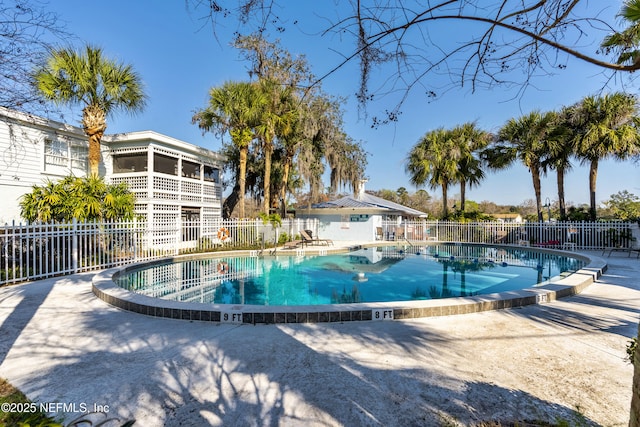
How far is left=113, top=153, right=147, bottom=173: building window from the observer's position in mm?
16336

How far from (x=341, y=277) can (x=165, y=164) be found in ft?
43.0

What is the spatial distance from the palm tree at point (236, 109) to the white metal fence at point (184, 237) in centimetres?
223

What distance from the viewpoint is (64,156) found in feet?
46.1

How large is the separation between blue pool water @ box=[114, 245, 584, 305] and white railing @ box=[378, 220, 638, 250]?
10.2ft

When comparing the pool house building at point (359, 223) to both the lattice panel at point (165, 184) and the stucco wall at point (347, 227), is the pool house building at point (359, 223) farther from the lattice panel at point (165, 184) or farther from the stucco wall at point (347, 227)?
the lattice panel at point (165, 184)

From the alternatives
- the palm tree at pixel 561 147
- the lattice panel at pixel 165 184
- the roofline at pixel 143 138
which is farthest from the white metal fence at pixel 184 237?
the roofline at pixel 143 138

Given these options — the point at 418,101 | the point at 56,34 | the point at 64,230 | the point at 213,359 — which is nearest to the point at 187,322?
the point at 213,359

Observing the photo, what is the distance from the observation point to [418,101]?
2.85 metres

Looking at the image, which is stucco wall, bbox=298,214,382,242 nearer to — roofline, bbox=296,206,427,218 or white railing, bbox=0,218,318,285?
roofline, bbox=296,206,427,218

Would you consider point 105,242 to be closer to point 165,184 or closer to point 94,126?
point 94,126

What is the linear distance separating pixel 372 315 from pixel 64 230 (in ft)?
27.7

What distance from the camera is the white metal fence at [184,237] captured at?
26.5 ft

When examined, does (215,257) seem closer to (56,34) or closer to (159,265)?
(159,265)

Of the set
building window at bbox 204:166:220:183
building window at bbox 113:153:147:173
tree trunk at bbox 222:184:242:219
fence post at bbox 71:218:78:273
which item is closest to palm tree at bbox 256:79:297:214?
building window at bbox 204:166:220:183
